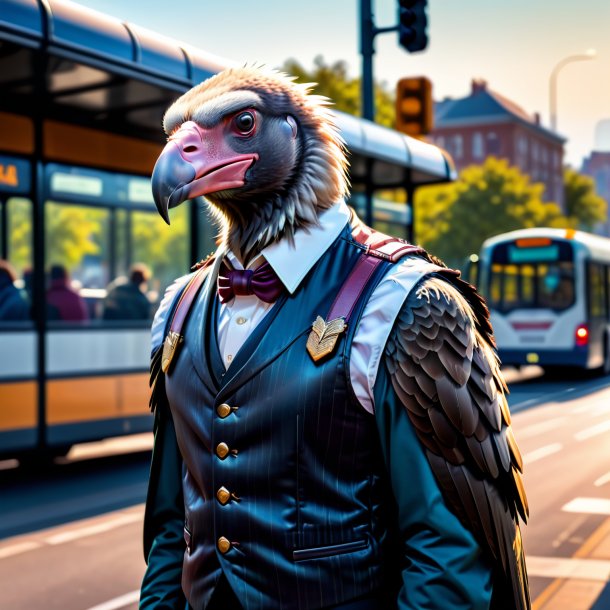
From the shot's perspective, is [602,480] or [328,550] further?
[602,480]

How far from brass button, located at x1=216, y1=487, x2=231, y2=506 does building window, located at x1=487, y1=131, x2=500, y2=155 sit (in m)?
86.1

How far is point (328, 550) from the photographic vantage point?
1.60 metres

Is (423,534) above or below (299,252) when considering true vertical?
below

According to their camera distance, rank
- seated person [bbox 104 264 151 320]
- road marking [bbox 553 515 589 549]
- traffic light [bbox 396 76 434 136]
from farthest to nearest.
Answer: traffic light [bbox 396 76 434 136] → seated person [bbox 104 264 151 320] → road marking [bbox 553 515 589 549]

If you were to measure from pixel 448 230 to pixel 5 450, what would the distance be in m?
51.4

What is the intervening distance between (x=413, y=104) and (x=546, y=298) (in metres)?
9.39

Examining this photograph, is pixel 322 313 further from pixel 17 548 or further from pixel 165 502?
pixel 17 548

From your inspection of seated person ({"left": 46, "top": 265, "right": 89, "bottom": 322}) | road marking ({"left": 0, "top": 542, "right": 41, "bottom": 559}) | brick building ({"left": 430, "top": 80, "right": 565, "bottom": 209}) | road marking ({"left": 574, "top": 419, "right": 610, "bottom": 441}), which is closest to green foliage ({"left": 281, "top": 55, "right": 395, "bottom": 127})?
road marking ({"left": 574, "top": 419, "right": 610, "bottom": 441})

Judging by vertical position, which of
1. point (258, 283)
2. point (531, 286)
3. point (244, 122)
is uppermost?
point (531, 286)

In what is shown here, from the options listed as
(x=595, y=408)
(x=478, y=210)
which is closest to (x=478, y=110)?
(x=478, y=210)

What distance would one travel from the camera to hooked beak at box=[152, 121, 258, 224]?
1647 millimetres

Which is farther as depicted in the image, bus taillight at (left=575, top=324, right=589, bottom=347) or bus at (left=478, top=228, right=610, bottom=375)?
bus at (left=478, top=228, right=610, bottom=375)

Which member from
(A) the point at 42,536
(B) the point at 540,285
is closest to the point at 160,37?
(A) the point at 42,536

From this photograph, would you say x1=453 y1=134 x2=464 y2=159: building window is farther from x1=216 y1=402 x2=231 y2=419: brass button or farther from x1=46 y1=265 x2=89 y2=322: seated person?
x1=216 y1=402 x2=231 y2=419: brass button
